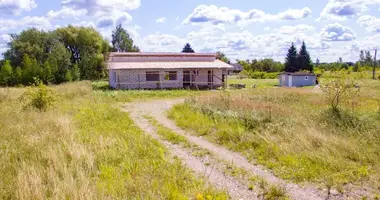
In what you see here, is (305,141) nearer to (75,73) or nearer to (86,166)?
(86,166)

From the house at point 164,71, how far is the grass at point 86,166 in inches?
805

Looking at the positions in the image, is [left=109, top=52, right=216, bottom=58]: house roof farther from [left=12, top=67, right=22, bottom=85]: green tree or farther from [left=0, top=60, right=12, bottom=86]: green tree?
[left=0, top=60, right=12, bottom=86]: green tree

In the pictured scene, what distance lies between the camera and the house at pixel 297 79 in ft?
129

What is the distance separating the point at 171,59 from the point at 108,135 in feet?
83.9

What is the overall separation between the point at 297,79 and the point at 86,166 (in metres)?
37.2

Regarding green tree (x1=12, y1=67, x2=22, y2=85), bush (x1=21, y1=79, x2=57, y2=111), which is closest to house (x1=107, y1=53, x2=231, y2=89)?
green tree (x1=12, y1=67, x2=22, y2=85)

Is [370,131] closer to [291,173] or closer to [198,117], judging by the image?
[291,173]

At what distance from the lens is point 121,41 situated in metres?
59.0

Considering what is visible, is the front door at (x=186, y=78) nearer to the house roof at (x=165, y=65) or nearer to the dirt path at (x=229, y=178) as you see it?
the house roof at (x=165, y=65)

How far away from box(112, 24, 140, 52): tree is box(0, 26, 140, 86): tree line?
2.86m

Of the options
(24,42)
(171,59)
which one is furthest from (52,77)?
(171,59)

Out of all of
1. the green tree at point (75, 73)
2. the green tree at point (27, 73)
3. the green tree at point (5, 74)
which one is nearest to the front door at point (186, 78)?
the green tree at point (75, 73)

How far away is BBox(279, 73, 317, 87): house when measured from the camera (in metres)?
39.4

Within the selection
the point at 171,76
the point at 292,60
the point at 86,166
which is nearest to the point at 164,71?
the point at 171,76
